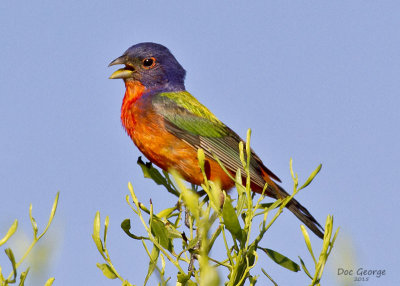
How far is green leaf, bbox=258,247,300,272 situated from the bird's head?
333 cm

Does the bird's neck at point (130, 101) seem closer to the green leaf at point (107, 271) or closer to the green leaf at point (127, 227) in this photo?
the green leaf at point (127, 227)

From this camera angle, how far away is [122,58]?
244 inches

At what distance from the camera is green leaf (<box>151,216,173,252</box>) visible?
117 inches

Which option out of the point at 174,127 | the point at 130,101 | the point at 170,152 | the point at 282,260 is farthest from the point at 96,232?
the point at 130,101

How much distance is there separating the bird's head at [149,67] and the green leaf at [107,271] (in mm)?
3524

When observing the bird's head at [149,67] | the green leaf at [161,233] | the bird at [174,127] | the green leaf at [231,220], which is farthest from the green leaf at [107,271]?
the bird's head at [149,67]

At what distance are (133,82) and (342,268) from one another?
4.75 meters

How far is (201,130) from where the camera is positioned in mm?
5684

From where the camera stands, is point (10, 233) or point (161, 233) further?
point (161, 233)

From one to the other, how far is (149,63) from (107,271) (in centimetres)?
379

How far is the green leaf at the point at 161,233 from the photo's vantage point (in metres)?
2.98

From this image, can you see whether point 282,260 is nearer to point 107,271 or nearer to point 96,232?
point 107,271

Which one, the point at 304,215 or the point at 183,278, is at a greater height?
the point at 304,215

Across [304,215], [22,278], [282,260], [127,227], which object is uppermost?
[304,215]
